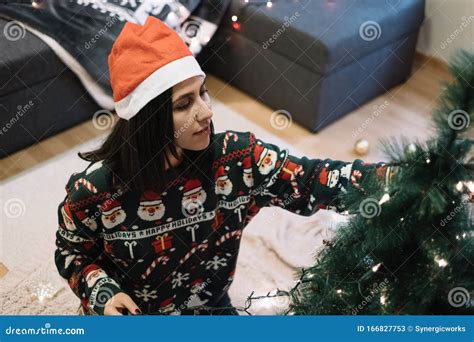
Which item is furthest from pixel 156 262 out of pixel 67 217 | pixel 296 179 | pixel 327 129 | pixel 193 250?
pixel 327 129

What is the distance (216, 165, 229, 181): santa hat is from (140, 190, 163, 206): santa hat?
98 millimetres

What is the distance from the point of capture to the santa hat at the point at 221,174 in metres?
0.83

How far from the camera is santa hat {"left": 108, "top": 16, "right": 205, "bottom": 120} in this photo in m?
0.71

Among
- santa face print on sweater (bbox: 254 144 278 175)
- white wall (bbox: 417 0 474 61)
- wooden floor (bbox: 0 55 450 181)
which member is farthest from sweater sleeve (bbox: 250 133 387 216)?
white wall (bbox: 417 0 474 61)

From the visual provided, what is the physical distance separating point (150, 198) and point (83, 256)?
146 mm

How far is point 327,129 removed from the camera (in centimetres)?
171

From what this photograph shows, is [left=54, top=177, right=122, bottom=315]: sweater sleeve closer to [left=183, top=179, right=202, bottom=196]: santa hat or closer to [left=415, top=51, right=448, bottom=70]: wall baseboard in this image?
[left=183, top=179, right=202, bottom=196]: santa hat

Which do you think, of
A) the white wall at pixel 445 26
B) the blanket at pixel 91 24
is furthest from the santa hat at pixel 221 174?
the white wall at pixel 445 26

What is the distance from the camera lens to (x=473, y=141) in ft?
1.62

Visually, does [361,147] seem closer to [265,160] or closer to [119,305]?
[265,160]

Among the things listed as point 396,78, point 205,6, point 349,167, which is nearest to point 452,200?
point 349,167

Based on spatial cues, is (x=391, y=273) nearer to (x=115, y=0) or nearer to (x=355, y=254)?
(x=355, y=254)

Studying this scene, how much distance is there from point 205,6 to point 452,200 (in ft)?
4.34

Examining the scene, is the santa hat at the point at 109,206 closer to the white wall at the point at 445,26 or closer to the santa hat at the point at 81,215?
the santa hat at the point at 81,215
